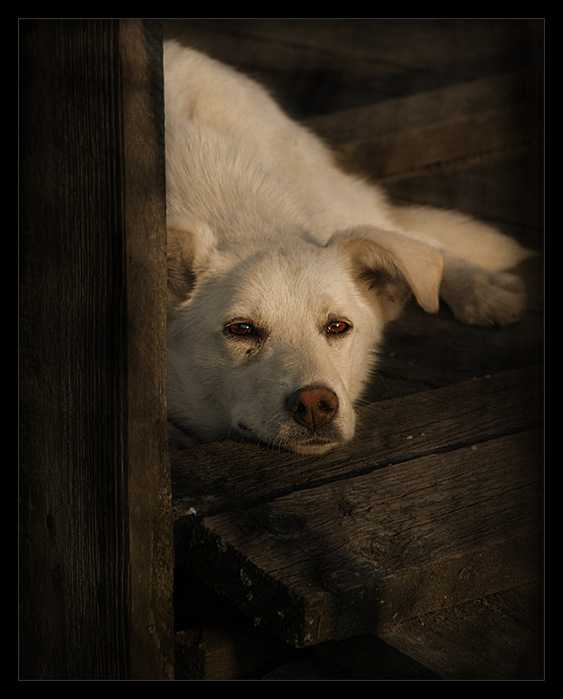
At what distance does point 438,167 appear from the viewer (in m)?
4.99

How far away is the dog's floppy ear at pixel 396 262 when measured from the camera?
2943 mm

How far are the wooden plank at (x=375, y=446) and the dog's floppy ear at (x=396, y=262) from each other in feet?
1.18

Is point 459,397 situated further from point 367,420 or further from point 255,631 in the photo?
point 255,631

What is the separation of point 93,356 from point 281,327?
1.09m

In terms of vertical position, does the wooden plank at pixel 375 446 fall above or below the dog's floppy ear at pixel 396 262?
below

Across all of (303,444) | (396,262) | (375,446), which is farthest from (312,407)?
(396,262)

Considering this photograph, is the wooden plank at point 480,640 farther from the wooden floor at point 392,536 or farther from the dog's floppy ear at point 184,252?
the dog's floppy ear at point 184,252

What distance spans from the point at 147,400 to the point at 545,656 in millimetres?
1097

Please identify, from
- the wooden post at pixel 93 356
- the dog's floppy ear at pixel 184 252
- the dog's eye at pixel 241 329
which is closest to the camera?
the wooden post at pixel 93 356

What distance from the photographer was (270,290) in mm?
2785

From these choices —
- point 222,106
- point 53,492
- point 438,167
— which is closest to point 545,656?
point 53,492

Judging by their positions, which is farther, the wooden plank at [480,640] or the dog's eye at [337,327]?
the dog's eye at [337,327]

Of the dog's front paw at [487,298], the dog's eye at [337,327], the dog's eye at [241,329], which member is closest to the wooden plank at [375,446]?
the dog's eye at [337,327]

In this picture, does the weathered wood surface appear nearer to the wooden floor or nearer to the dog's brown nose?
the wooden floor
